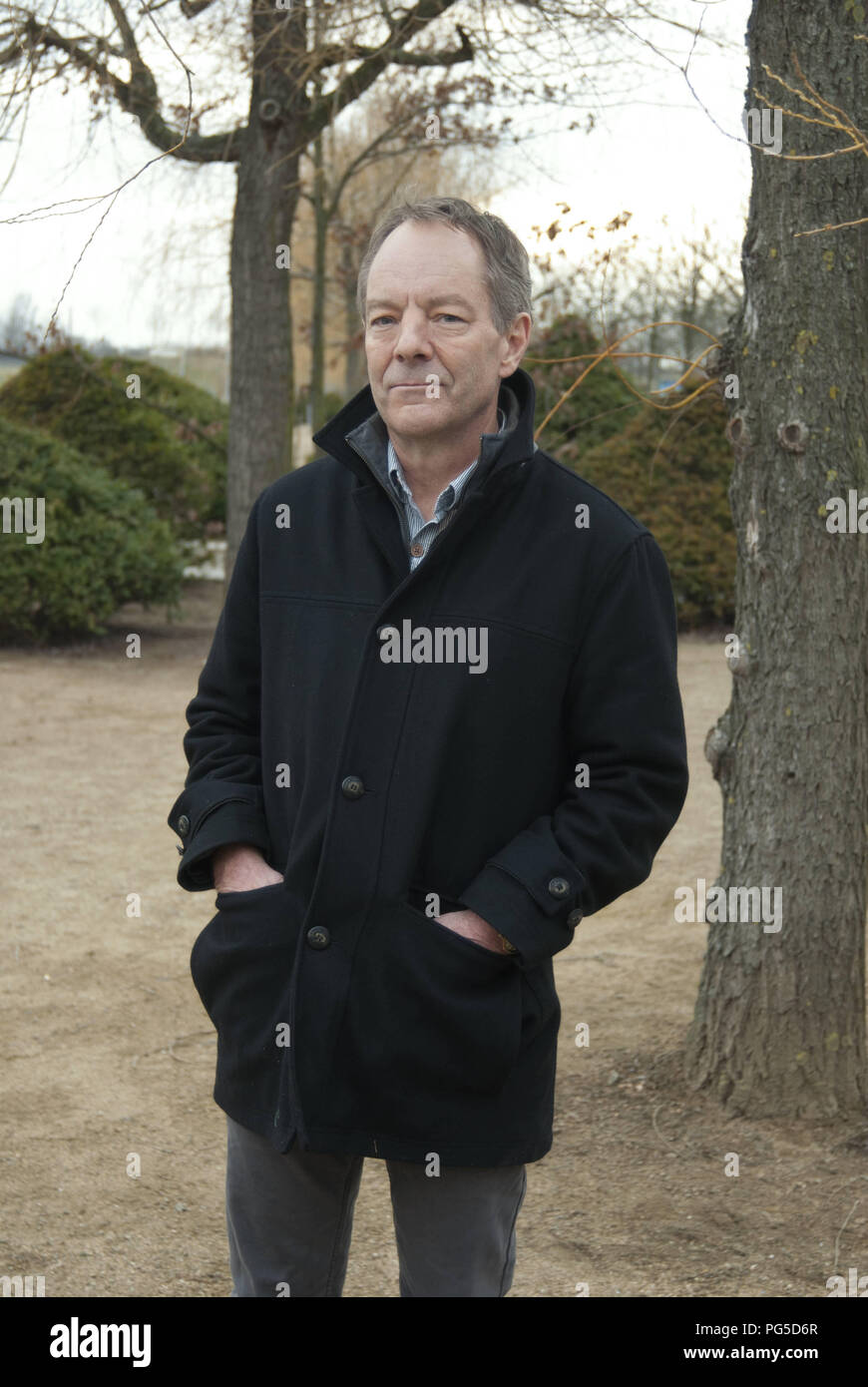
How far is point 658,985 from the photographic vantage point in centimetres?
521

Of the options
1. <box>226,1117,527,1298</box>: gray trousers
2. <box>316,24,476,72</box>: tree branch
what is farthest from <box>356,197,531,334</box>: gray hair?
<box>316,24,476,72</box>: tree branch

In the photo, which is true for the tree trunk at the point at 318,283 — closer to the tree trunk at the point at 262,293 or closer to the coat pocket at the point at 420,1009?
the tree trunk at the point at 262,293

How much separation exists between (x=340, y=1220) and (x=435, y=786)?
0.76 meters

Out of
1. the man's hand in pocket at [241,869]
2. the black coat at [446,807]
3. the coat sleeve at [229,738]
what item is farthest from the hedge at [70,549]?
the black coat at [446,807]

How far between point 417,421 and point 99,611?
10.3 metres

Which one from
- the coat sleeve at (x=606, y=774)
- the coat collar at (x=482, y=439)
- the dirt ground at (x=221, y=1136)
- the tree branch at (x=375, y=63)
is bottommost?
the dirt ground at (x=221, y=1136)

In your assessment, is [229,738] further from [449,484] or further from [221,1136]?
[221,1136]

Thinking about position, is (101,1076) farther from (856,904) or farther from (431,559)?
(431,559)

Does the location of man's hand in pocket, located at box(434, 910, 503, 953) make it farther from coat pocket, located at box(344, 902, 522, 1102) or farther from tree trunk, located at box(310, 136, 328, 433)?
tree trunk, located at box(310, 136, 328, 433)

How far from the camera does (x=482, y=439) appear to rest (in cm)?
212

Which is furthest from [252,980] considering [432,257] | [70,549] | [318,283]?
[318,283]

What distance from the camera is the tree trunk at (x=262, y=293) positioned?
10016 mm

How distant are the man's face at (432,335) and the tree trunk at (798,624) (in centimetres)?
181

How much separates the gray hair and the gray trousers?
4.32 feet
